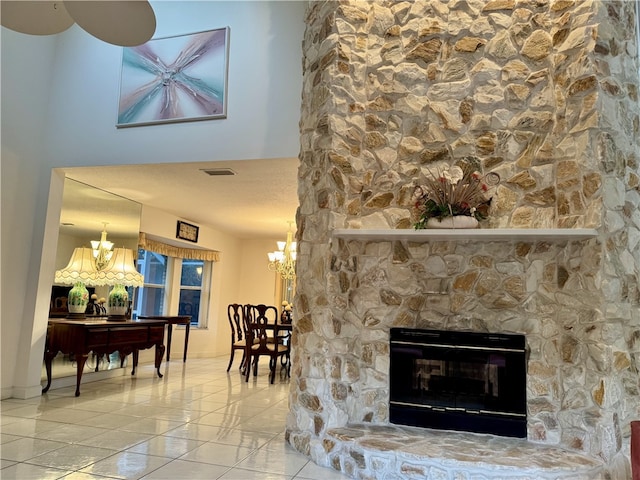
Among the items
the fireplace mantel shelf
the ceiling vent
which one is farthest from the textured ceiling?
the fireplace mantel shelf

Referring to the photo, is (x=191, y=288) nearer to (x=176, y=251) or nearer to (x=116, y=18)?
(x=176, y=251)

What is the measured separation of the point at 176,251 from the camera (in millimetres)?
7438

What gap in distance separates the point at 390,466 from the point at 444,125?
235cm

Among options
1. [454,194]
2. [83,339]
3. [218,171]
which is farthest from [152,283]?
[454,194]

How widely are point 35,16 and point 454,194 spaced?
2582 mm

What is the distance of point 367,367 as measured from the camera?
321 centimetres

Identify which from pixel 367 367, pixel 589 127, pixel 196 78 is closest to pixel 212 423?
pixel 367 367

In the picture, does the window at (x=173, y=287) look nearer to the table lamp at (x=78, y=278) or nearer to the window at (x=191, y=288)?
the window at (x=191, y=288)

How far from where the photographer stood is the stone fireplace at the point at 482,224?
8.96 feet

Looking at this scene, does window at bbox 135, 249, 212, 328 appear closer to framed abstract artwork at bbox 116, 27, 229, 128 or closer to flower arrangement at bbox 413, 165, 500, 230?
framed abstract artwork at bbox 116, 27, 229, 128

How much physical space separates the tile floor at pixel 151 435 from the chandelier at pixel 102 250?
1.40 metres

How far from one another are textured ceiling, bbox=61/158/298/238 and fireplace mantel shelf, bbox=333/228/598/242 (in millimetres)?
1281

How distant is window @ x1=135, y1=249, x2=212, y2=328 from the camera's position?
23.4 feet

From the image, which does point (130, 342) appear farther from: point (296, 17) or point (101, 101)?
point (296, 17)
